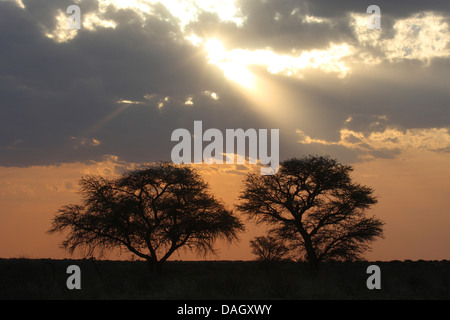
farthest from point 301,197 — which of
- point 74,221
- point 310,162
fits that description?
point 74,221

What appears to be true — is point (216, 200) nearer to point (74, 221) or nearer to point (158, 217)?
point (158, 217)

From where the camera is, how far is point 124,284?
29234mm

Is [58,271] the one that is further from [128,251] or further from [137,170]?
[137,170]

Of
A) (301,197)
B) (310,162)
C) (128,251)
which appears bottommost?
(128,251)

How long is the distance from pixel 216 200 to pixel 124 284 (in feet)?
41.2

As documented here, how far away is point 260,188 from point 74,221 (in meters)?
16.5

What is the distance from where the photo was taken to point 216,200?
39.2 metres
